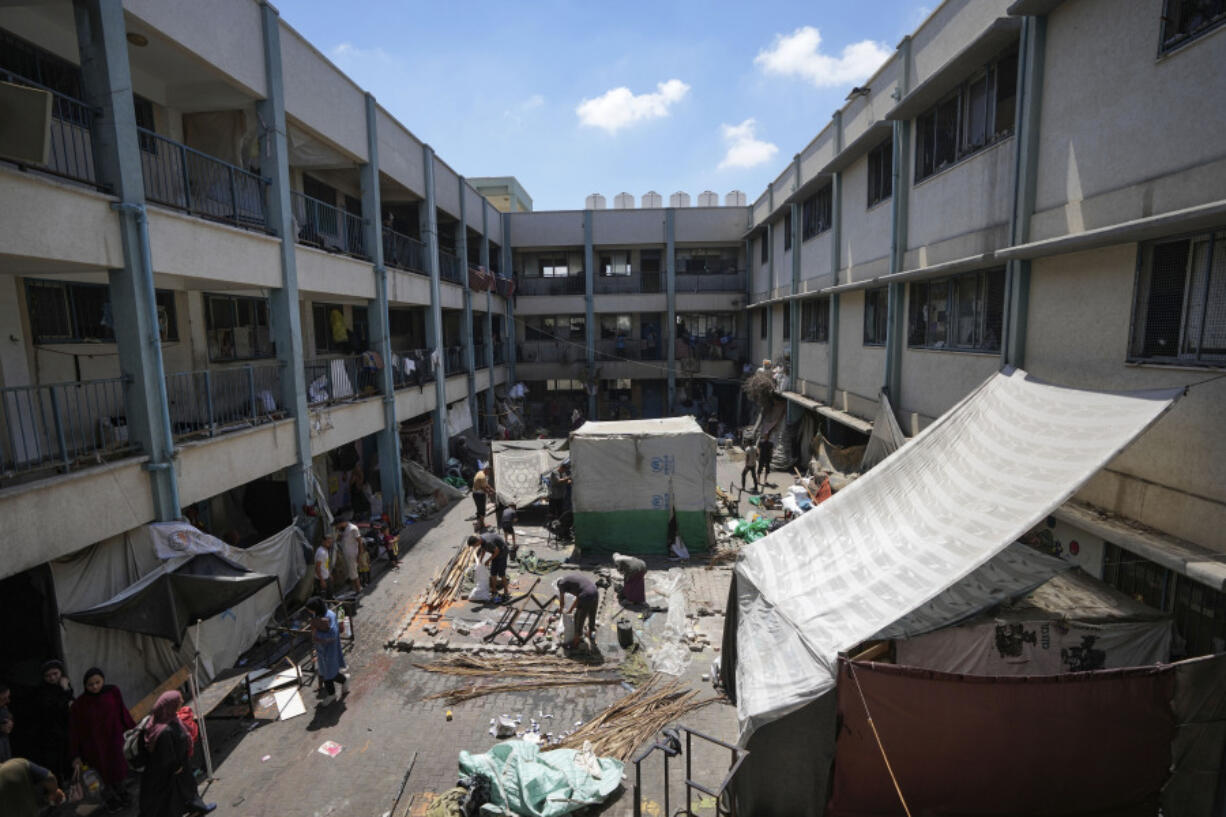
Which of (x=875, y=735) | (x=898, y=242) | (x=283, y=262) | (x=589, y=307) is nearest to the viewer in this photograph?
(x=875, y=735)

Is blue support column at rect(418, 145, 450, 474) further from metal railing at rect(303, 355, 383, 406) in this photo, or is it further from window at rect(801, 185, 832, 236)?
window at rect(801, 185, 832, 236)

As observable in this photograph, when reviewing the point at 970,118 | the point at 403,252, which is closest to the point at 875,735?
the point at 970,118

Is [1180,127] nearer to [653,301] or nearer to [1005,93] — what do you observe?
[1005,93]

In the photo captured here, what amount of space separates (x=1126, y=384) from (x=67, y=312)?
14478mm

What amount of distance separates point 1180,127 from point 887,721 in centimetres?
643

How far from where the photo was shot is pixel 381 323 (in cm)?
1500

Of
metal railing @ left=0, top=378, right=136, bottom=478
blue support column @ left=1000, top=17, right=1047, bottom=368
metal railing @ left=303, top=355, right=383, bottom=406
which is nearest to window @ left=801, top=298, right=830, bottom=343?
blue support column @ left=1000, top=17, right=1047, bottom=368

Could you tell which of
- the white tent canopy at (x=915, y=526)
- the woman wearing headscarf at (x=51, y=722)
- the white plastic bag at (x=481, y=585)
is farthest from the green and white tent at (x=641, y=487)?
the woman wearing headscarf at (x=51, y=722)

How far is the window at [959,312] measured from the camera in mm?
9635

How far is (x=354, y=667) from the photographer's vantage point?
9.20 meters

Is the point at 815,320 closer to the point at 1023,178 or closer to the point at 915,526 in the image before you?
the point at 1023,178

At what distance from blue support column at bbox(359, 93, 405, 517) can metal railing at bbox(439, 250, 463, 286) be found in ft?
18.3

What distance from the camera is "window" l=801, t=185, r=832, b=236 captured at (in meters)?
17.8

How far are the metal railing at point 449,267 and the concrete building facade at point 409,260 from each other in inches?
60.4
